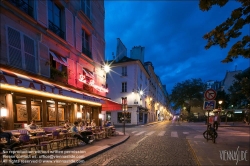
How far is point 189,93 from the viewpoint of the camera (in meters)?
44.1

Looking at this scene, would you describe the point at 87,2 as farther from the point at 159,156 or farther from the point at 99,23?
the point at 159,156

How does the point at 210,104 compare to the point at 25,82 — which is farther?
the point at 210,104

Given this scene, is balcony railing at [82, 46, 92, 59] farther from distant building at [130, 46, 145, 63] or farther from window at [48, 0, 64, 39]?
distant building at [130, 46, 145, 63]

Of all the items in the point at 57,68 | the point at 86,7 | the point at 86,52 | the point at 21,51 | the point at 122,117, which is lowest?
the point at 122,117

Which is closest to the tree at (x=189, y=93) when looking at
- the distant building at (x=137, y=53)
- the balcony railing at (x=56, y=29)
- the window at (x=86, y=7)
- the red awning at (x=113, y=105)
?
the distant building at (x=137, y=53)

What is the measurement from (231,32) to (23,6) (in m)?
9.93

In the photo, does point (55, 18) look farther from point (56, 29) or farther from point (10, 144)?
point (10, 144)

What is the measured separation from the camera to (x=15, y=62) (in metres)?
7.27

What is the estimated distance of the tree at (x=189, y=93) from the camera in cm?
4347

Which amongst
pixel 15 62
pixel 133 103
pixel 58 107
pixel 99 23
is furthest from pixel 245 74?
pixel 15 62

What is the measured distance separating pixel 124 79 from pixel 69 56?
56.9 ft

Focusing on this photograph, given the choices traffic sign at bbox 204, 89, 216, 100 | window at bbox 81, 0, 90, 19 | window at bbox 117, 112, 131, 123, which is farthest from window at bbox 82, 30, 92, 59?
window at bbox 117, 112, 131, 123

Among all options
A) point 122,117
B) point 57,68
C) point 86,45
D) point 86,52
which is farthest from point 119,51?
point 57,68

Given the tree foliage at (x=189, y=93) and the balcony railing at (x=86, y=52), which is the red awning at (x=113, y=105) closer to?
the balcony railing at (x=86, y=52)
